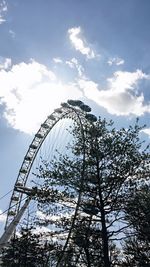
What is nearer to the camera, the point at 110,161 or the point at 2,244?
the point at 110,161

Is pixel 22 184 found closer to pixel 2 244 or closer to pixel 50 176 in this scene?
pixel 2 244

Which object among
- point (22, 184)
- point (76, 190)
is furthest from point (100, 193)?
point (22, 184)

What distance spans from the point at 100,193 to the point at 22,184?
1363 inches

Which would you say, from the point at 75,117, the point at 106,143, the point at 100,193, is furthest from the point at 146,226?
the point at 75,117

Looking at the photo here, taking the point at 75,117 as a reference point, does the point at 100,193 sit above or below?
below

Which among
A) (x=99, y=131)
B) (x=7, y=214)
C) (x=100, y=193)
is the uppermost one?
(x=7, y=214)

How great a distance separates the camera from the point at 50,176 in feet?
71.8

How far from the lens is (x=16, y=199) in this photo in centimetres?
5462

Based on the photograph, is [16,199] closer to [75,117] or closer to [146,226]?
[75,117]

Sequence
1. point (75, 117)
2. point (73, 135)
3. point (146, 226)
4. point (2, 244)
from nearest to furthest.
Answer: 1. point (146, 226)
2. point (73, 135)
3. point (2, 244)
4. point (75, 117)

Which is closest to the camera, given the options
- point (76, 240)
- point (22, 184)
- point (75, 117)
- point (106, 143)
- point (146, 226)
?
point (146, 226)

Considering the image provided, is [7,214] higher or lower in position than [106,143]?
higher

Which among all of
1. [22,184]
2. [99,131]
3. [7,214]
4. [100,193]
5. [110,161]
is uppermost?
[22,184]

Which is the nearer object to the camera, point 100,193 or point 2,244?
→ point 100,193
